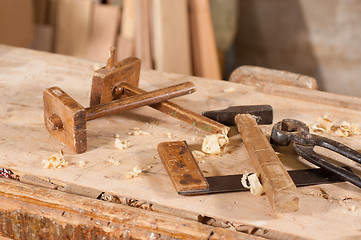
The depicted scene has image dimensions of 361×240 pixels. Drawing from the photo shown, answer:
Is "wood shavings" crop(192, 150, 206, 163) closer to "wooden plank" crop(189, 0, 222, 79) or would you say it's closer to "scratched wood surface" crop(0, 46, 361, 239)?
"scratched wood surface" crop(0, 46, 361, 239)

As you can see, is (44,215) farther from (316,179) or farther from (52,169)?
(316,179)

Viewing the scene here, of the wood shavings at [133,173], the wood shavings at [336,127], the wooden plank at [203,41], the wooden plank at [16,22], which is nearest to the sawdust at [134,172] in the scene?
the wood shavings at [133,173]

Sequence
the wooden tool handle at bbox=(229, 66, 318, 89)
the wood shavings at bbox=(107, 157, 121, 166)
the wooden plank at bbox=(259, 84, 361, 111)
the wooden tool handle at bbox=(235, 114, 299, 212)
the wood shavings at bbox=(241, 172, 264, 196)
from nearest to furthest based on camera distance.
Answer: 1. the wooden tool handle at bbox=(235, 114, 299, 212)
2. the wood shavings at bbox=(241, 172, 264, 196)
3. the wood shavings at bbox=(107, 157, 121, 166)
4. the wooden plank at bbox=(259, 84, 361, 111)
5. the wooden tool handle at bbox=(229, 66, 318, 89)

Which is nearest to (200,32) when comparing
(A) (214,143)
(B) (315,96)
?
(B) (315,96)

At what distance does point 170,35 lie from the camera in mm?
2764

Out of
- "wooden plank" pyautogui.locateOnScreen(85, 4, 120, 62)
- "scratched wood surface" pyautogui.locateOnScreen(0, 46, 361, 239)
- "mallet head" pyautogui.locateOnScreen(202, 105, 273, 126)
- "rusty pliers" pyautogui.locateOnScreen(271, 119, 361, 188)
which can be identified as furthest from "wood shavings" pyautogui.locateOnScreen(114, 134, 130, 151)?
"wooden plank" pyautogui.locateOnScreen(85, 4, 120, 62)

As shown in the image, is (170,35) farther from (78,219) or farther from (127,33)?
(78,219)

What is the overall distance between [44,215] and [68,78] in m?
0.70

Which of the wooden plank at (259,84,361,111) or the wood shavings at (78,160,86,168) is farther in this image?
the wooden plank at (259,84,361,111)

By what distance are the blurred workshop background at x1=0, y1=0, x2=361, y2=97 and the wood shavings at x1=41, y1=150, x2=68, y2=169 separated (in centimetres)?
161

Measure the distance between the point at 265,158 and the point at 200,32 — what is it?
1920 mm

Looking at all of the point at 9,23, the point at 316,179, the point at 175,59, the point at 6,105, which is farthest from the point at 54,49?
the point at 316,179

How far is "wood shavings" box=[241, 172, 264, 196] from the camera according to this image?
1.08 metres

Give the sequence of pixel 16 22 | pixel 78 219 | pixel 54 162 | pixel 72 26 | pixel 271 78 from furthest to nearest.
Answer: pixel 72 26, pixel 16 22, pixel 271 78, pixel 54 162, pixel 78 219
